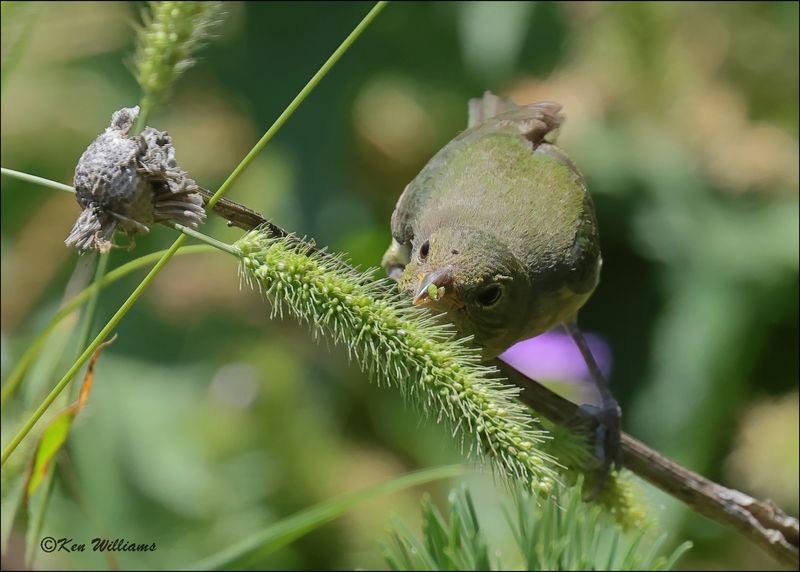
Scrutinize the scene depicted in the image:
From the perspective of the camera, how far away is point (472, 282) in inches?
65.6

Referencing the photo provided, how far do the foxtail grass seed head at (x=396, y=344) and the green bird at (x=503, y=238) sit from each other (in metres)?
0.44

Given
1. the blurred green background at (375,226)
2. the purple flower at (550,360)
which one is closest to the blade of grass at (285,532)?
the purple flower at (550,360)

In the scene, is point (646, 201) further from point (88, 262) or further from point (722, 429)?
point (88, 262)

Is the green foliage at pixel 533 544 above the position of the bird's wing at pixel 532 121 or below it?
below

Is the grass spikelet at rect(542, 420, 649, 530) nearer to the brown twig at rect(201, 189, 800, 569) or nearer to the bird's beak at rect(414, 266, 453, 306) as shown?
the brown twig at rect(201, 189, 800, 569)

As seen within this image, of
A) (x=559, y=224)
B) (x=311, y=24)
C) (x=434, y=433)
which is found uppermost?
(x=311, y=24)

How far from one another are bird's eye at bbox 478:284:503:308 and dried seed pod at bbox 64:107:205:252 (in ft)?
2.42

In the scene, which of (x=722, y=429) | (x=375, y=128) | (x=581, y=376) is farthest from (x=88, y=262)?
(x=375, y=128)

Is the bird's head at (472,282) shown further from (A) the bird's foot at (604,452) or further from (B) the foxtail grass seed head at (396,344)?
(B) the foxtail grass seed head at (396,344)

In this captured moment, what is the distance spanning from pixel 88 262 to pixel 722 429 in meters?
2.39

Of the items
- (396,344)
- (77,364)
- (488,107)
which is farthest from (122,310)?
(488,107)

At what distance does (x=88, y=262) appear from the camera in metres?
1.24

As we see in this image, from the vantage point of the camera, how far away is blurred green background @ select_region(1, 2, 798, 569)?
3113 mm

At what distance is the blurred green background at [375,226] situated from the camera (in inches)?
123
